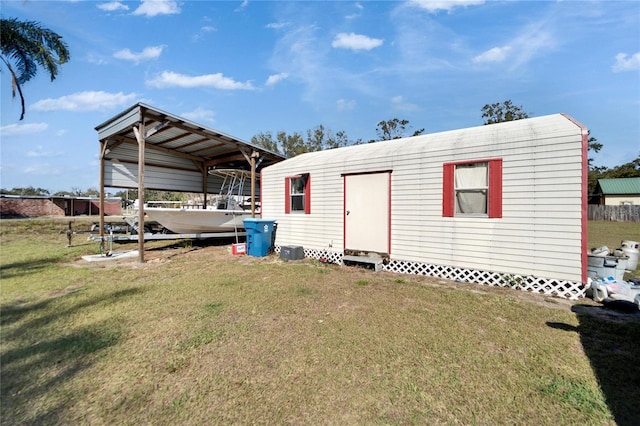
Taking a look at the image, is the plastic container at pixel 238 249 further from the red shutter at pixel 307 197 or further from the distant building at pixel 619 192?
the distant building at pixel 619 192

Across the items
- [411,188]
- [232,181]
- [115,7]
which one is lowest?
[411,188]

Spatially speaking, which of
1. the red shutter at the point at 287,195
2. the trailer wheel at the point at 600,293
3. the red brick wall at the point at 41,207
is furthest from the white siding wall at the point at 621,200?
the red brick wall at the point at 41,207

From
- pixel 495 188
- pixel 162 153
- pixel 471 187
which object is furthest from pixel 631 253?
pixel 162 153

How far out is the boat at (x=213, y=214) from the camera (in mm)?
9664

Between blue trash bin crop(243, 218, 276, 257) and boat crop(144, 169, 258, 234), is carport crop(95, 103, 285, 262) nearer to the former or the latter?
boat crop(144, 169, 258, 234)

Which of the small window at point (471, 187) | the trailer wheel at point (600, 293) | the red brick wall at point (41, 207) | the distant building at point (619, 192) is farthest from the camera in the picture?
the red brick wall at point (41, 207)

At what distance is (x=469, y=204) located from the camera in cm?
586

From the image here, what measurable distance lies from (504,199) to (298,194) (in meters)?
5.59

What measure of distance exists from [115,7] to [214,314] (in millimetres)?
9540

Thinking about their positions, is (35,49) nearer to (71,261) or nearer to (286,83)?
(71,261)

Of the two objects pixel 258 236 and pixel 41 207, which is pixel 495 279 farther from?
pixel 41 207

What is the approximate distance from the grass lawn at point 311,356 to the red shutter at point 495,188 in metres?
1.54

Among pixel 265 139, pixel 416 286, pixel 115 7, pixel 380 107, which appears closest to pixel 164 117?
pixel 115 7

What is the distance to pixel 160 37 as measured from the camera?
1023 cm
